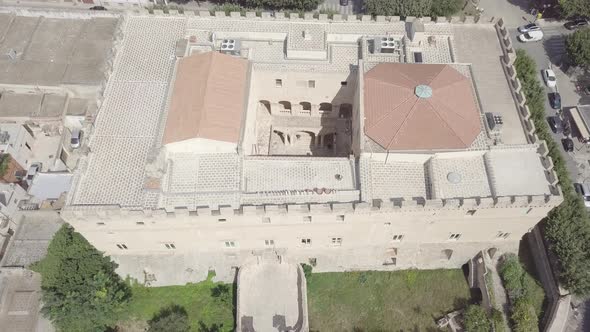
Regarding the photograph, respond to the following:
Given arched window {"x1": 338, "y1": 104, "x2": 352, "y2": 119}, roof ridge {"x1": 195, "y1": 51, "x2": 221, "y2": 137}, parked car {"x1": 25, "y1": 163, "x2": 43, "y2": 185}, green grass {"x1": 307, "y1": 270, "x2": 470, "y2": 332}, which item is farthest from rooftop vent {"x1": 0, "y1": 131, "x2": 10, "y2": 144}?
arched window {"x1": 338, "y1": 104, "x2": 352, "y2": 119}

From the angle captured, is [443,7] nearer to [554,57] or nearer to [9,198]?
[554,57]

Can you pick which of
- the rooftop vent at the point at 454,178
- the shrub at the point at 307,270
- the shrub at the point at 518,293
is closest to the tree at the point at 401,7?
the rooftop vent at the point at 454,178

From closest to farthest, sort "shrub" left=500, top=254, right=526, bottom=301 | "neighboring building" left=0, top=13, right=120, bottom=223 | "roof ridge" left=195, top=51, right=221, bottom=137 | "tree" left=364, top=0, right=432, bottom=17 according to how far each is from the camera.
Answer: "roof ridge" left=195, top=51, right=221, bottom=137 → "shrub" left=500, top=254, right=526, bottom=301 → "neighboring building" left=0, top=13, right=120, bottom=223 → "tree" left=364, top=0, right=432, bottom=17

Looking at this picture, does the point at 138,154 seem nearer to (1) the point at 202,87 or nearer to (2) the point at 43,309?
(1) the point at 202,87

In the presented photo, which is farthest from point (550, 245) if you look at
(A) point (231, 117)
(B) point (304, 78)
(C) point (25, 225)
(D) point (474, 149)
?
A: (C) point (25, 225)

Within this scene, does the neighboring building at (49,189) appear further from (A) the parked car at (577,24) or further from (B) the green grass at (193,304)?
(A) the parked car at (577,24)

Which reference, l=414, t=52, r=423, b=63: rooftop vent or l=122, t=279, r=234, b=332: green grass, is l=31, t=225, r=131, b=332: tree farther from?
l=414, t=52, r=423, b=63: rooftop vent

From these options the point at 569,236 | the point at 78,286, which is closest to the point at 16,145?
the point at 78,286
